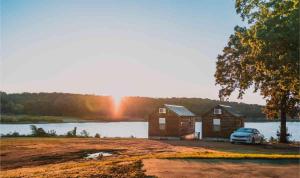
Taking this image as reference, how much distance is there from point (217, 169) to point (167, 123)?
40946mm

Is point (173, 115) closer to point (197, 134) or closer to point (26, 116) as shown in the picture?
point (197, 134)

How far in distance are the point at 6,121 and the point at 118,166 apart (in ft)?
403

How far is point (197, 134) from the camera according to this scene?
207ft

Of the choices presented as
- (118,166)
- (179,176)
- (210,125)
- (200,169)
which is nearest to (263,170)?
(200,169)

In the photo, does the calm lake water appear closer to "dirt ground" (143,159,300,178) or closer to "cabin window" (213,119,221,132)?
"cabin window" (213,119,221,132)

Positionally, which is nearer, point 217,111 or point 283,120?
point 283,120

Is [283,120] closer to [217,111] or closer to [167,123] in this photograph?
[217,111]

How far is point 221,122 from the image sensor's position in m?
54.0

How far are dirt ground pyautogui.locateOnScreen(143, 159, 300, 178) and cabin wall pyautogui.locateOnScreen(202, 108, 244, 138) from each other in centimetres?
3529

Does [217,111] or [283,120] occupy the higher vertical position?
[217,111]

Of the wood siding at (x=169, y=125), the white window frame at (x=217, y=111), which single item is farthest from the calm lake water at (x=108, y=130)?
the white window frame at (x=217, y=111)

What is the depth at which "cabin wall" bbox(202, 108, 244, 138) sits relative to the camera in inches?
2093

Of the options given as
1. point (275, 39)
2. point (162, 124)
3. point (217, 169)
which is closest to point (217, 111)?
point (162, 124)

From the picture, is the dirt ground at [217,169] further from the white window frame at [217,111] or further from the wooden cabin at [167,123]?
the wooden cabin at [167,123]
